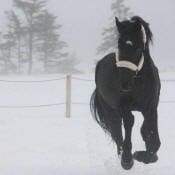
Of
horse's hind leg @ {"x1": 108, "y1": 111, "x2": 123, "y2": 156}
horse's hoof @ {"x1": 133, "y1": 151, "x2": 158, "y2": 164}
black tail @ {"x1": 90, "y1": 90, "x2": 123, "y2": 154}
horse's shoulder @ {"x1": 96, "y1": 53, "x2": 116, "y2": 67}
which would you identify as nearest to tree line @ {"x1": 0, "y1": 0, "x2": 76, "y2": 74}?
black tail @ {"x1": 90, "y1": 90, "x2": 123, "y2": 154}

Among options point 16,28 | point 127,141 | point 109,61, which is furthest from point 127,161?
point 16,28

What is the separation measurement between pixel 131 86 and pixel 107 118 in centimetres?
153

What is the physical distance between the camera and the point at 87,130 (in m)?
9.41

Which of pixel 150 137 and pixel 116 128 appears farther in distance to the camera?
pixel 116 128

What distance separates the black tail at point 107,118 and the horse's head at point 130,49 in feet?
3.47

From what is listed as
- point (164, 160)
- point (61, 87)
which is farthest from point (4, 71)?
point (164, 160)

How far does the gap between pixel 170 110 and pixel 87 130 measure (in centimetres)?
427

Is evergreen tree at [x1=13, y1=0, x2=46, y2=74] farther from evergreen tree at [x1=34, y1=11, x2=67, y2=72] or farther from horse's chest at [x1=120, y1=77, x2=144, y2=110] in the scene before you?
horse's chest at [x1=120, y1=77, x2=144, y2=110]

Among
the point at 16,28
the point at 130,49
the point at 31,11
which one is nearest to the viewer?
the point at 130,49

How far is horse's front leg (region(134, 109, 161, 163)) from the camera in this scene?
5.06 m

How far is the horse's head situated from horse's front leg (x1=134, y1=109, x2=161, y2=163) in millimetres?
679

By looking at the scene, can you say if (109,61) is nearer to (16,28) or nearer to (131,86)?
(131,86)

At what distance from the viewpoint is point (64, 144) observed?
25.3 ft

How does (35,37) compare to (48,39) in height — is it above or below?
below
